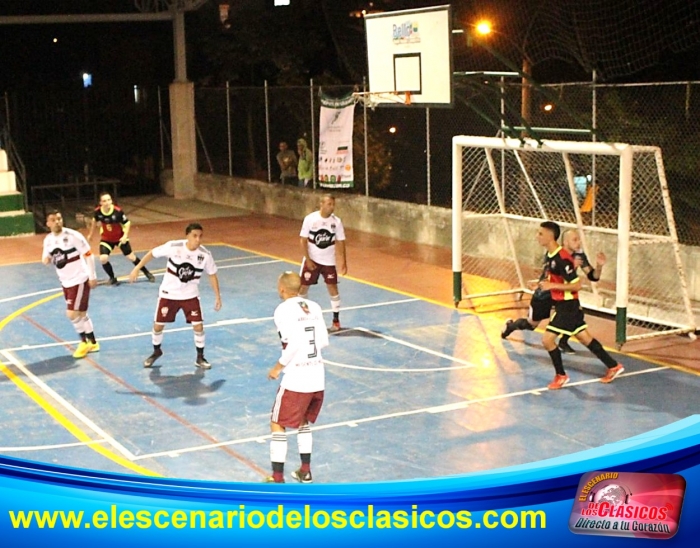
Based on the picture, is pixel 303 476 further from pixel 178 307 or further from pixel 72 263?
pixel 72 263

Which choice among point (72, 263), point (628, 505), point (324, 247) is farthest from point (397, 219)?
point (628, 505)

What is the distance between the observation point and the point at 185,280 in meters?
→ 13.8

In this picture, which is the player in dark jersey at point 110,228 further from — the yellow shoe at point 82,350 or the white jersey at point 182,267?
the white jersey at point 182,267

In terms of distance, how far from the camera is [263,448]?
1104 centimetres

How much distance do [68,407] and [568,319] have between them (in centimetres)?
587

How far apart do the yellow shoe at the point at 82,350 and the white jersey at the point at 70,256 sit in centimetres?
83

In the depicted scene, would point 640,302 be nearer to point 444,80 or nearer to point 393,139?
point 444,80

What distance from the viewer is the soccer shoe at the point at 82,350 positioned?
14633 mm

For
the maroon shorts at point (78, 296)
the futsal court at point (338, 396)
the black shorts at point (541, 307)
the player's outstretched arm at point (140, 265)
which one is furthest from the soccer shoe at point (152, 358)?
the black shorts at point (541, 307)

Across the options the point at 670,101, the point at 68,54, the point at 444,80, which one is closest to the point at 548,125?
the point at 670,101

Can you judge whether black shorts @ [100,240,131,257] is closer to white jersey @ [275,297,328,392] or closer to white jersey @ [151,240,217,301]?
white jersey @ [151,240,217,301]

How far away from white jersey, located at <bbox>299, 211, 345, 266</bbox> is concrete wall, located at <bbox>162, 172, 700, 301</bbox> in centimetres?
545

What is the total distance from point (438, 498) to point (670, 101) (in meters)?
17.3

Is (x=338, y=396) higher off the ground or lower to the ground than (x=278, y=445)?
lower
